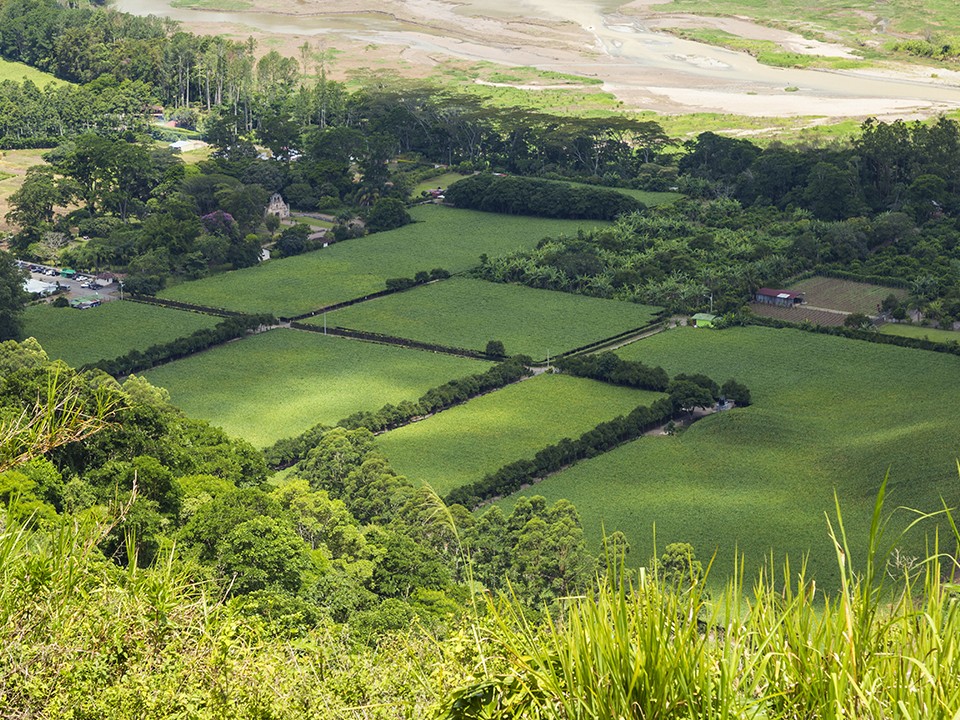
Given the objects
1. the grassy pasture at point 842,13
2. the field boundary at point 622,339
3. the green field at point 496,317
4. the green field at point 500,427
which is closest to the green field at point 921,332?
the field boundary at point 622,339

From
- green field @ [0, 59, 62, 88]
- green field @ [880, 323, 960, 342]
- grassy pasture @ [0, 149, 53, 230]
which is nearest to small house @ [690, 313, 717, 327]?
green field @ [880, 323, 960, 342]

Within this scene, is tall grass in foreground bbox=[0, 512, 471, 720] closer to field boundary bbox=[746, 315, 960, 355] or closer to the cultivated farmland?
field boundary bbox=[746, 315, 960, 355]

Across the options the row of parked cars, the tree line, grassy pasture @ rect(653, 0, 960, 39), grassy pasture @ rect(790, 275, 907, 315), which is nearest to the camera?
the tree line

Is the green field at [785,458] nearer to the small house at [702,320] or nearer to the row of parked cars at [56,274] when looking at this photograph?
the small house at [702,320]

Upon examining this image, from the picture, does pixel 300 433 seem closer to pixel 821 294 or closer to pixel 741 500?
pixel 741 500

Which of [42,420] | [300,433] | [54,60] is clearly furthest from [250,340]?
[54,60]
